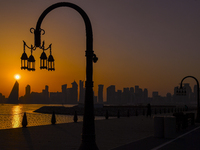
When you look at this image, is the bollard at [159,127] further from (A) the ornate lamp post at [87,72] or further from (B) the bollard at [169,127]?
(A) the ornate lamp post at [87,72]

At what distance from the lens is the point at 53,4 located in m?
10.9

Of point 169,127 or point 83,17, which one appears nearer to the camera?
point 83,17

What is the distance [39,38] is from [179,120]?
14.0 meters

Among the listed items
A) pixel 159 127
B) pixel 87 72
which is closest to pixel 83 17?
pixel 87 72

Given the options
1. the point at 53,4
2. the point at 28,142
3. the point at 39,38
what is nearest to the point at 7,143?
the point at 28,142

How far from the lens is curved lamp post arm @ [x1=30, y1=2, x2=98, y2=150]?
35.7 ft

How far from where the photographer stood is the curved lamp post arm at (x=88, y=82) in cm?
1088

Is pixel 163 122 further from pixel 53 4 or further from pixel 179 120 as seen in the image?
pixel 53 4

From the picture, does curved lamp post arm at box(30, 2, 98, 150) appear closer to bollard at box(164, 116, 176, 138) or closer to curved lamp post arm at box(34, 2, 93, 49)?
curved lamp post arm at box(34, 2, 93, 49)

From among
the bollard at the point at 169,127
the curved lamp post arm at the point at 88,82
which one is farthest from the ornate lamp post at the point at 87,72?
the bollard at the point at 169,127

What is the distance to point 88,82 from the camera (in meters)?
11.3

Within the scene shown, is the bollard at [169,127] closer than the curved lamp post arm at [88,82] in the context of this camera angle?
No

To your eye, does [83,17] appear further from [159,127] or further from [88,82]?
[159,127]

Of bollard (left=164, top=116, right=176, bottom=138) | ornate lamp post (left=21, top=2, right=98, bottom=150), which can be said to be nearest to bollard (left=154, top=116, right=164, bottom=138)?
bollard (left=164, top=116, right=176, bottom=138)
